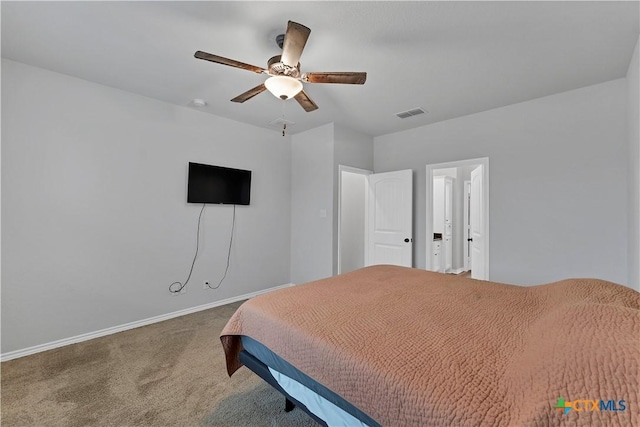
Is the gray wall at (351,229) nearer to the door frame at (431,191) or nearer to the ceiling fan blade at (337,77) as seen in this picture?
the door frame at (431,191)

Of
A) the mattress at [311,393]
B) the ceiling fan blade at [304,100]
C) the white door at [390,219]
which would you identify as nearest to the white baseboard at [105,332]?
the mattress at [311,393]

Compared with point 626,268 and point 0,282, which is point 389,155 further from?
point 0,282

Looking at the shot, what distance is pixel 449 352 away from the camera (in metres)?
1.05

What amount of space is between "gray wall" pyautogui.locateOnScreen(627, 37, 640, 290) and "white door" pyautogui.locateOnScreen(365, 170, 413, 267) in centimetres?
214

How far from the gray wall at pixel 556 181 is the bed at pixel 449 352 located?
1.58 m

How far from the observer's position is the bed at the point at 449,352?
27.9 inches

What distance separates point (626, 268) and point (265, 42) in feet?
12.9

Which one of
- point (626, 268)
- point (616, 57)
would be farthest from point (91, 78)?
point (626, 268)

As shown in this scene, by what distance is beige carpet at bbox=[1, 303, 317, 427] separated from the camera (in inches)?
65.9

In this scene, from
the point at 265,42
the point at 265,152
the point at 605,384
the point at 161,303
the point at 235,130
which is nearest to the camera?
the point at 605,384

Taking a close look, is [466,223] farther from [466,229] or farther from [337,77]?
[337,77]

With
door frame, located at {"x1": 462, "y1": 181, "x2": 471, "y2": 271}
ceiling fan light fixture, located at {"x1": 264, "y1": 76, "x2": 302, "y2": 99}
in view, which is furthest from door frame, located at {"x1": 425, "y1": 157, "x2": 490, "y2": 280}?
ceiling fan light fixture, located at {"x1": 264, "y1": 76, "x2": 302, "y2": 99}

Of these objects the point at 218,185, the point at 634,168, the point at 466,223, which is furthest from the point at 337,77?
the point at 466,223

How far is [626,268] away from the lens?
2572 mm
